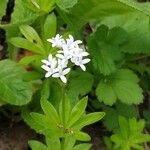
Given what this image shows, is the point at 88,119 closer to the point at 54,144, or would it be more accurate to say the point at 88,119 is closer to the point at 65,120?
the point at 65,120

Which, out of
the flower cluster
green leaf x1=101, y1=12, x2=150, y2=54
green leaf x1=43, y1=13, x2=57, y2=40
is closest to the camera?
the flower cluster

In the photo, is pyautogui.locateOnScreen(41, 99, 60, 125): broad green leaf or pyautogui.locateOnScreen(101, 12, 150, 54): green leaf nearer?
pyautogui.locateOnScreen(41, 99, 60, 125): broad green leaf

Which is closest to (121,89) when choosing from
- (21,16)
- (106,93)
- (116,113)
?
(106,93)

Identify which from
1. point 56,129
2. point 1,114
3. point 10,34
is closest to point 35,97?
point 1,114

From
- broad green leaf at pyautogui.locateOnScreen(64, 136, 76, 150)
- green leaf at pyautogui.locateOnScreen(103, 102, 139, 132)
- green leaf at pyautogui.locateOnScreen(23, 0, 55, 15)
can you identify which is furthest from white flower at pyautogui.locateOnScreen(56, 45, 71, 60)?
green leaf at pyautogui.locateOnScreen(103, 102, 139, 132)

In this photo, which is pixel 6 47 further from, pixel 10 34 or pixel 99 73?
pixel 99 73

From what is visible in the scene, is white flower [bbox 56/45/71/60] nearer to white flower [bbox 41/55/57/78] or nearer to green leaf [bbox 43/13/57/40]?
white flower [bbox 41/55/57/78]

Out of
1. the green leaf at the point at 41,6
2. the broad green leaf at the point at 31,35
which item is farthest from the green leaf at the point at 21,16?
the green leaf at the point at 41,6
